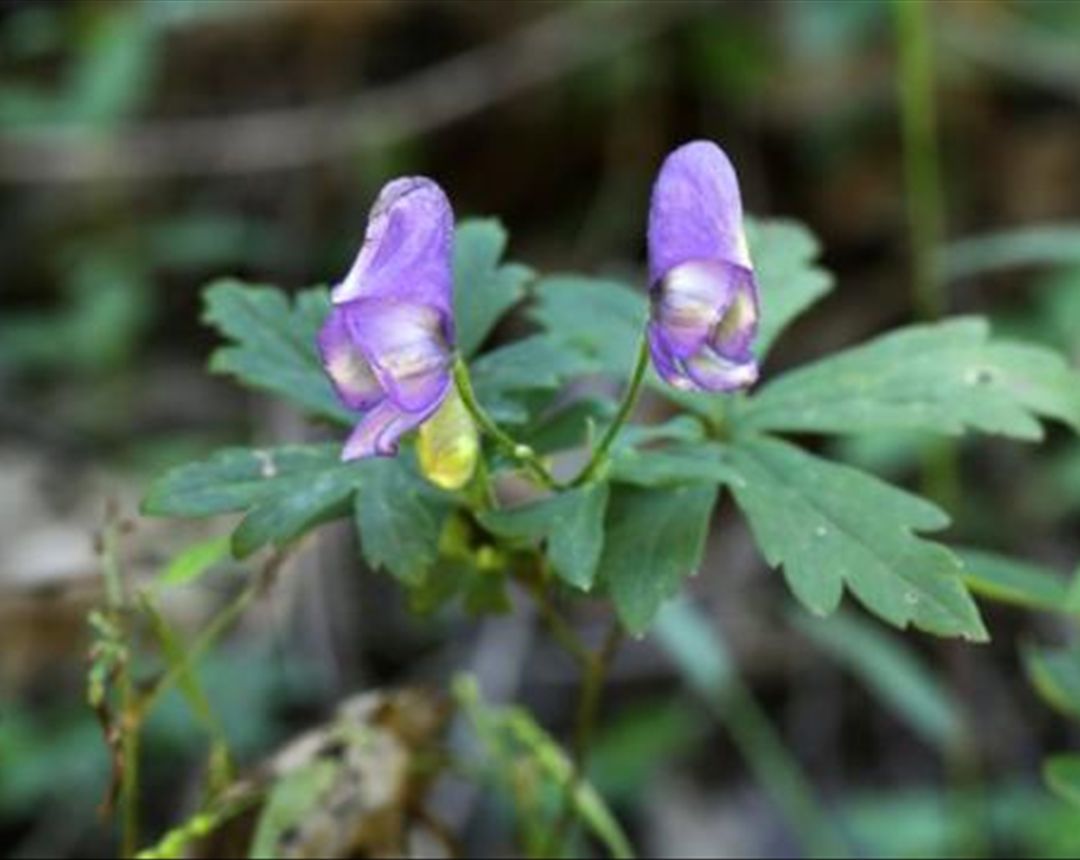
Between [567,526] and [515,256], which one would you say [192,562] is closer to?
[567,526]

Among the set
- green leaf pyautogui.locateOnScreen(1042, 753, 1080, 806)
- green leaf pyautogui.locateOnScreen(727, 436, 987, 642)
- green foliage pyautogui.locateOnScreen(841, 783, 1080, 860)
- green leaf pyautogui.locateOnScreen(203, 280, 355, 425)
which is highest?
green leaf pyautogui.locateOnScreen(203, 280, 355, 425)

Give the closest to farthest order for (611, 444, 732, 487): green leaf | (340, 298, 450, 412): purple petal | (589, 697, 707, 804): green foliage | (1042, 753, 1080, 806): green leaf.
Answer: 1. (340, 298, 450, 412): purple petal
2. (611, 444, 732, 487): green leaf
3. (1042, 753, 1080, 806): green leaf
4. (589, 697, 707, 804): green foliage

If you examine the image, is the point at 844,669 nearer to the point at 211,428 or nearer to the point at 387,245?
the point at 211,428

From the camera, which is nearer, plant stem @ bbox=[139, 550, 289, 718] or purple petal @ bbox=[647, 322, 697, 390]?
purple petal @ bbox=[647, 322, 697, 390]

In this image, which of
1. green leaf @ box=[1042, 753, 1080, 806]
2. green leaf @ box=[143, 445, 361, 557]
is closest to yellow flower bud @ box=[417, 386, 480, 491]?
green leaf @ box=[143, 445, 361, 557]

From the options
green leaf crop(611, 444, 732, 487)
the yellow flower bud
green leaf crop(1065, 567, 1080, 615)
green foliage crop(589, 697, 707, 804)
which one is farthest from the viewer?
green foliage crop(589, 697, 707, 804)

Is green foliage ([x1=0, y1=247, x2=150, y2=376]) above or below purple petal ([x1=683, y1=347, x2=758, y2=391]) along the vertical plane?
below

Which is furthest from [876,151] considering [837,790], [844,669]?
[837,790]

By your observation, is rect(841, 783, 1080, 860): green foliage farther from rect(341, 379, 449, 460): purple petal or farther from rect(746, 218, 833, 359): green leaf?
rect(341, 379, 449, 460): purple petal
